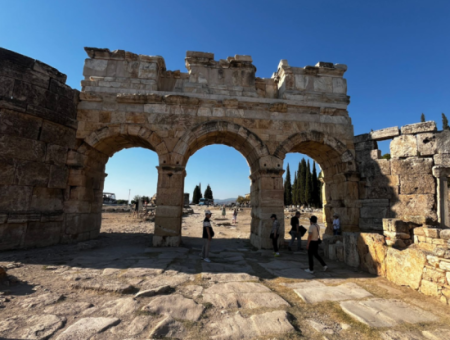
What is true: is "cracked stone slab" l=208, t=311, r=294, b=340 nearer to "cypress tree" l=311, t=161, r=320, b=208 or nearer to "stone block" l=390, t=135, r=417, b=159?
"stone block" l=390, t=135, r=417, b=159

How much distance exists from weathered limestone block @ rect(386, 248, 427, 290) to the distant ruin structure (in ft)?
5.33

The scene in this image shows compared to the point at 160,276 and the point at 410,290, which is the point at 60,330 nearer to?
the point at 160,276

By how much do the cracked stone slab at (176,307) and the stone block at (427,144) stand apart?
794cm

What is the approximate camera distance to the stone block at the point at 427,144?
699 centimetres

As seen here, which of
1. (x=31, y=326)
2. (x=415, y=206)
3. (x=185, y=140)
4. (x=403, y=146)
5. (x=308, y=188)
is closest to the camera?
(x=31, y=326)

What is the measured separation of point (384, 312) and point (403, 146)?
20.5 feet

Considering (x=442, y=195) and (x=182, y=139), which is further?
(x=182, y=139)

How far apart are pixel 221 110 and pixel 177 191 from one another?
3.18m

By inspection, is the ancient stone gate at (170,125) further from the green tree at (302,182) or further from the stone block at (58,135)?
the green tree at (302,182)

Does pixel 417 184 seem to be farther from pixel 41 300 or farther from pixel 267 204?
pixel 41 300

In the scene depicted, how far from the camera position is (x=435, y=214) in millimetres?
6758

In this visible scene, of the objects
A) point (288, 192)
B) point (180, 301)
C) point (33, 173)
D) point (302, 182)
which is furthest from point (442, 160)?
point (288, 192)

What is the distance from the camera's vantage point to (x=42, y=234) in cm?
661

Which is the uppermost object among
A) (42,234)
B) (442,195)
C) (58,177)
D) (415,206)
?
(58,177)
